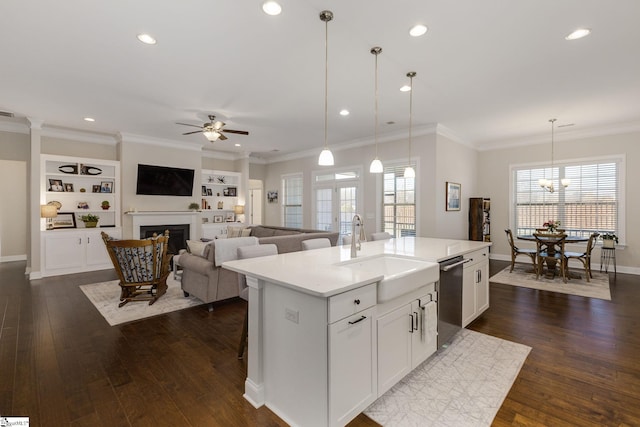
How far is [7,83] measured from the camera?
3.97 meters

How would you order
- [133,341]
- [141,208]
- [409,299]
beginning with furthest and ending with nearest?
1. [141,208]
2. [133,341]
3. [409,299]

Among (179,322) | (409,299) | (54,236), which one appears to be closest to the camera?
(409,299)

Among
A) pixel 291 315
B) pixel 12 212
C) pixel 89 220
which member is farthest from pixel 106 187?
pixel 291 315

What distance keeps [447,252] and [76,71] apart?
4.81 metres

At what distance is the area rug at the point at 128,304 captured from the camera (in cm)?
375

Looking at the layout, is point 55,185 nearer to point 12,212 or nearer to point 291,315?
point 12,212

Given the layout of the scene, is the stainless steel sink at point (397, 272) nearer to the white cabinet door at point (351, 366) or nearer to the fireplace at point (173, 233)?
the white cabinet door at point (351, 366)

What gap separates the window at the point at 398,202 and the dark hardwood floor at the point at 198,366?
266 centimetres

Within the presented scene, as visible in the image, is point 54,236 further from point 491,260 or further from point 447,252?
point 491,260

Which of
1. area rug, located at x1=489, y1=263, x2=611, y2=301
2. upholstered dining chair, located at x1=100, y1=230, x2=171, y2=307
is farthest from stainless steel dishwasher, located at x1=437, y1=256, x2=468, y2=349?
upholstered dining chair, located at x1=100, y1=230, x2=171, y2=307

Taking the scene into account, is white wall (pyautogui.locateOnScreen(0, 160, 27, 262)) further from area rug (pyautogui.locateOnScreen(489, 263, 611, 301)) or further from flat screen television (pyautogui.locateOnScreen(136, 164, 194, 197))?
area rug (pyautogui.locateOnScreen(489, 263, 611, 301))

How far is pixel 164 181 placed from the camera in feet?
23.5

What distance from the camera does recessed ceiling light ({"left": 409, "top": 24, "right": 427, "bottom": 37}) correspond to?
2.71m

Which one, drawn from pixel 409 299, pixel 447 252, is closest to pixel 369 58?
pixel 447 252
